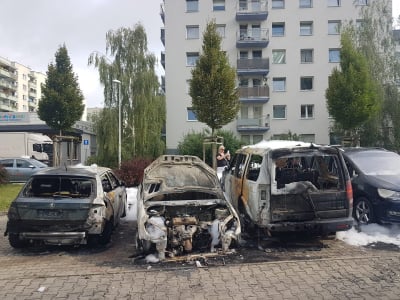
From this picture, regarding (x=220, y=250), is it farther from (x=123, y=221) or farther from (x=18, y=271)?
(x=123, y=221)

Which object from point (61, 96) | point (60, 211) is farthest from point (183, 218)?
point (61, 96)

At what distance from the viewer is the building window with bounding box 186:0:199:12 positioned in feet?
136

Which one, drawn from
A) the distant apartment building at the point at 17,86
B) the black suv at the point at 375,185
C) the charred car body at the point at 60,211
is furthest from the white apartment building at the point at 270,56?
the distant apartment building at the point at 17,86

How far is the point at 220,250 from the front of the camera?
656cm

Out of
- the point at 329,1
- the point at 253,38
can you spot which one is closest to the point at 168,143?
the point at 253,38

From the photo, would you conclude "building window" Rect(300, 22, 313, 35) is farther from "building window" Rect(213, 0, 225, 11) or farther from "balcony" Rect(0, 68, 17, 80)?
"balcony" Rect(0, 68, 17, 80)

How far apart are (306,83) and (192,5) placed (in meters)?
14.4

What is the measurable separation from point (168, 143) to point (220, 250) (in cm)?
3514

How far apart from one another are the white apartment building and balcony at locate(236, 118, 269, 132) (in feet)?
0.33

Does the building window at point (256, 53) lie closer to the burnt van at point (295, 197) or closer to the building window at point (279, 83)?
the building window at point (279, 83)

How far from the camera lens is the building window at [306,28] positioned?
135 ft

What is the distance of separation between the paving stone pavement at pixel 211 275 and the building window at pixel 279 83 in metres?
35.5

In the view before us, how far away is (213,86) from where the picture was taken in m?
14.1

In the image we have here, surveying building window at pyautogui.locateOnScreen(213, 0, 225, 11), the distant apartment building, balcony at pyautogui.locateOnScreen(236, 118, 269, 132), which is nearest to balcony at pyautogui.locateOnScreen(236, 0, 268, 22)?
building window at pyautogui.locateOnScreen(213, 0, 225, 11)
